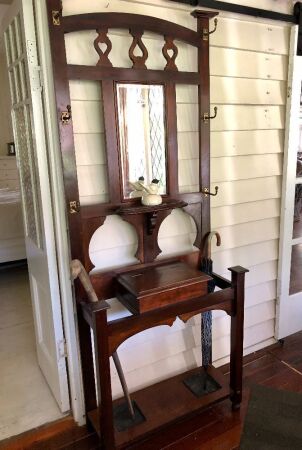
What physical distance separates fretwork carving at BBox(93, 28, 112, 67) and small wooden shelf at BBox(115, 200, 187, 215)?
628mm

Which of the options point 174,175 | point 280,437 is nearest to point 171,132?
point 174,175

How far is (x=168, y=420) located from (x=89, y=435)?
417 mm

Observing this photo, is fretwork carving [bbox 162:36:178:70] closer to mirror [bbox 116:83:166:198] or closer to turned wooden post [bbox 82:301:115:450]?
mirror [bbox 116:83:166:198]

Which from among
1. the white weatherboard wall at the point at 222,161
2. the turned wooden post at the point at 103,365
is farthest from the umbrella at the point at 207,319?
the turned wooden post at the point at 103,365

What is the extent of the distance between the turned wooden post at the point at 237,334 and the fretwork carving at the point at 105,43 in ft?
3.60

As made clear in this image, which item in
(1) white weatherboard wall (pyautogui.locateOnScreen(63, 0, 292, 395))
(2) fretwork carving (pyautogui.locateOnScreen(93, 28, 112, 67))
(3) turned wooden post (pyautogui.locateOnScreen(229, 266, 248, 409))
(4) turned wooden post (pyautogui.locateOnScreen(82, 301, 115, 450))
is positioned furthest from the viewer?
(3) turned wooden post (pyautogui.locateOnScreen(229, 266, 248, 409))

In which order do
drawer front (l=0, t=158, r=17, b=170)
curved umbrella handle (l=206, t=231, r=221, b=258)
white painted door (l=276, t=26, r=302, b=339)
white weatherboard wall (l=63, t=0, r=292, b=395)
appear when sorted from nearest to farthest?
white weatherboard wall (l=63, t=0, r=292, b=395) → curved umbrella handle (l=206, t=231, r=221, b=258) → white painted door (l=276, t=26, r=302, b=339) → drawer front (l=0, t=158, r=17, b=170)

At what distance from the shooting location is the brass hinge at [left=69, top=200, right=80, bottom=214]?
156 cm

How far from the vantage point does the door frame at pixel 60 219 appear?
1461mm

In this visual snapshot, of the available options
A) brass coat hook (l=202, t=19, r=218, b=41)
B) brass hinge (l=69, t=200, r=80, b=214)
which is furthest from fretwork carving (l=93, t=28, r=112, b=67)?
brass hinge (l=69, t=200, r=80, b=214)

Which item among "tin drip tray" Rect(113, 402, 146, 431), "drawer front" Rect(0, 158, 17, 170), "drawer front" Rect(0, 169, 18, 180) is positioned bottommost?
"tin drip tray" Rect(113, 402, 146, 431)

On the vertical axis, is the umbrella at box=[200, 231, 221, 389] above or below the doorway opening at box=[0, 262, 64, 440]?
above

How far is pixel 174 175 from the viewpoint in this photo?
1.78m

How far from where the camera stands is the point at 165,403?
1832 mm
